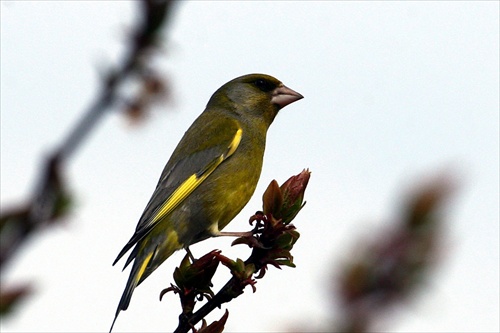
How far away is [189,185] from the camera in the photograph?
6441mm

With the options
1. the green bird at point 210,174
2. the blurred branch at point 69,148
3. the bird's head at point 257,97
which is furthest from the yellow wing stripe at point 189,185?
the blurred branch at point 69,148

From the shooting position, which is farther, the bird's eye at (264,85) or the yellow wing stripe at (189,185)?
the bird's eye at (264,85)

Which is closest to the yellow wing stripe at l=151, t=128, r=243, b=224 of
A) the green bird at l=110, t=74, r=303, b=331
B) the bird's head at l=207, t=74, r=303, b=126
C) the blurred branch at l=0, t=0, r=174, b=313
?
the green bird at l=110, t=74, r=303, b=331

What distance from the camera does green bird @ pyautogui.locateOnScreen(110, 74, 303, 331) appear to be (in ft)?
18.9

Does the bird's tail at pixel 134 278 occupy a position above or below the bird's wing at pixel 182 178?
below

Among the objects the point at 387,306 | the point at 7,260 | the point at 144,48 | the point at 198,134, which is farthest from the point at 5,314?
the point at 198,134

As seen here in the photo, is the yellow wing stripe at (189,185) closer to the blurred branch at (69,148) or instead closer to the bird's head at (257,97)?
the bird's head at (257,97)

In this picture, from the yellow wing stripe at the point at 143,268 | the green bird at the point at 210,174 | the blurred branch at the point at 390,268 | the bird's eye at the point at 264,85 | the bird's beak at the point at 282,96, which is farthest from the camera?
the bird's eye at the point at 264,85

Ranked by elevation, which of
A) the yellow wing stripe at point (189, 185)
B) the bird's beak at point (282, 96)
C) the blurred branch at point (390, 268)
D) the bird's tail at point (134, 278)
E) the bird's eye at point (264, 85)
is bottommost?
the blurred branch at point (390, 268)

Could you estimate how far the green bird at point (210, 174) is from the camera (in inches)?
227

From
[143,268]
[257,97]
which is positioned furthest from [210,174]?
[143,268]

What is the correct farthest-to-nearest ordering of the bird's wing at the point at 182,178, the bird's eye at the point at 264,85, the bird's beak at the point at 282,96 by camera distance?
the bird's eye at the point at 264,85 < the bird's beak at the point at 282,96 < the bird's wing at the point at 182,178

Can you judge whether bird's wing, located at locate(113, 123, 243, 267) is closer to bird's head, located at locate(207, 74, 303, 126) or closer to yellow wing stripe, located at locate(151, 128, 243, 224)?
yellow wing stripe, located at locate(151, 128, 243, 224)

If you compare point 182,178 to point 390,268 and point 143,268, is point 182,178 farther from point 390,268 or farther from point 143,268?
point 390,268
